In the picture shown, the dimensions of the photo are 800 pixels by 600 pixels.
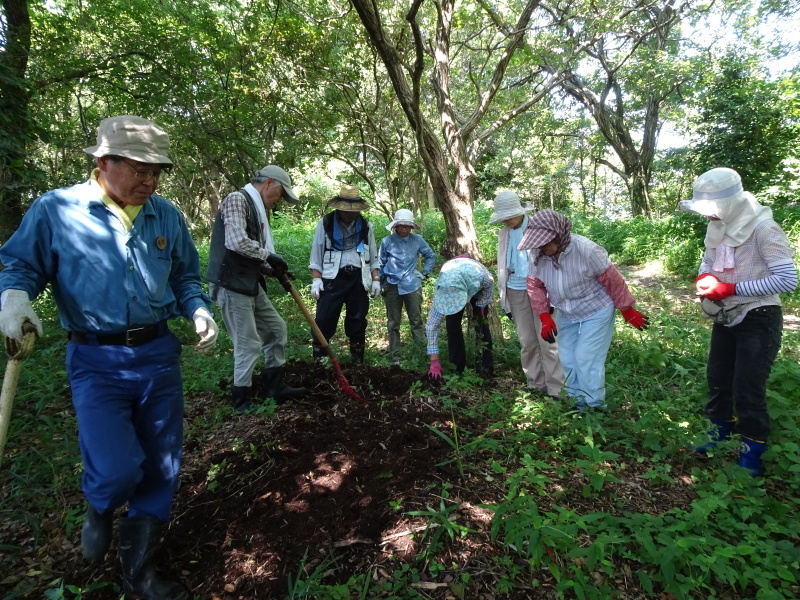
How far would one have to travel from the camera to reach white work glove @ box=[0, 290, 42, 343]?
5.53ft

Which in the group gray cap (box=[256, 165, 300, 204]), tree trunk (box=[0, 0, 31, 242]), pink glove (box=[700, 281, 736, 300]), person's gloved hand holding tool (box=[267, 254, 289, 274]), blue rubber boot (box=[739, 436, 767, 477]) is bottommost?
blue rubber boot (box=[739, 436, 767, 477])

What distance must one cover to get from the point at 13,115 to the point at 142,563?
4.53 metres

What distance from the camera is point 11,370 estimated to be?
5.44 feet

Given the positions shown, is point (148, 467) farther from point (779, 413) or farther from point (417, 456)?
point (779, 413)

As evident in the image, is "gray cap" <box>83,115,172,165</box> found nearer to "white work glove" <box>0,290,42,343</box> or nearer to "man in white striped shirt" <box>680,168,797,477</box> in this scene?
"white work glove" <box>0,290,42,343</box>

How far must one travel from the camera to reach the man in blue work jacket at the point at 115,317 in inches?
73.6

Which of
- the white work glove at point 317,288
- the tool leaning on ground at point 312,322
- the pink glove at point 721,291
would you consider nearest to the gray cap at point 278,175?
the tool leaning on ground at point 312,322

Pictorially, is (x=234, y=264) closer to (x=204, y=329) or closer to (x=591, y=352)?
(x=204, y=329)

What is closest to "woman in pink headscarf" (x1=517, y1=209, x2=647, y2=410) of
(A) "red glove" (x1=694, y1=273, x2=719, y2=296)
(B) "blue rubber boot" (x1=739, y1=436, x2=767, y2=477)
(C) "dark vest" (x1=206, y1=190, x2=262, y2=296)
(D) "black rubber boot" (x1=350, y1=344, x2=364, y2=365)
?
(A) "red glove" (x1=694, y1=273, x2=719, y2=296)

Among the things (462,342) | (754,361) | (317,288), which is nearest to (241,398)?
(317,288)

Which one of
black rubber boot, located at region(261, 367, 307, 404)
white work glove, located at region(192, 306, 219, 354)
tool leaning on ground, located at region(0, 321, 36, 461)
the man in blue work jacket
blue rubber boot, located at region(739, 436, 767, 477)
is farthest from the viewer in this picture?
black rubber boot, located at region(261, 367, 307, 404)

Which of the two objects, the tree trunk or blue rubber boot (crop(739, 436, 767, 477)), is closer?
blue rubber boot (crop(739, 436, 767, 477))

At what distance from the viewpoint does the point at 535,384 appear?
4129 millimetres

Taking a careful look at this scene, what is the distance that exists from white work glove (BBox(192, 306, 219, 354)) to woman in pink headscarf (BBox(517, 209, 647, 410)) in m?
2.16
